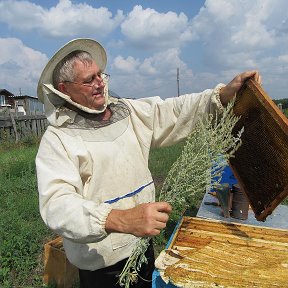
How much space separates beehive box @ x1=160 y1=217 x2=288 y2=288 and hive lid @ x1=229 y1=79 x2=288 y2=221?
256 mm

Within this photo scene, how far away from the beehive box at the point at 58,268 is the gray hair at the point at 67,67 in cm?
216

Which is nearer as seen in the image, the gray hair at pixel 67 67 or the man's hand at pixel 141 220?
the man's hand at pixel 141 220

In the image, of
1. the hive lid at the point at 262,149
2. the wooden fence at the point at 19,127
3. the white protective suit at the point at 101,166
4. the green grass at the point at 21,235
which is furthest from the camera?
the wooden fence at the point at 19,127

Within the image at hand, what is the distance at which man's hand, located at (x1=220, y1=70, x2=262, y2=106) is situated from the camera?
2.34m

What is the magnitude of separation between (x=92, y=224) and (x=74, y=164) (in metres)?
0.60

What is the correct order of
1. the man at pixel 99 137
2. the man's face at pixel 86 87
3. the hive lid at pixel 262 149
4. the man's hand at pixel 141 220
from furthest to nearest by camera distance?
the man's face at pixel 86 87
the man at pixel 99 137
the hive lid at pixel 262 149
the man's hand at pixel 141 220

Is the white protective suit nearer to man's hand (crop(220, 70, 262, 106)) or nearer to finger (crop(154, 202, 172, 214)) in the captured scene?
man's hand (crop(220, 70, 262, 106))

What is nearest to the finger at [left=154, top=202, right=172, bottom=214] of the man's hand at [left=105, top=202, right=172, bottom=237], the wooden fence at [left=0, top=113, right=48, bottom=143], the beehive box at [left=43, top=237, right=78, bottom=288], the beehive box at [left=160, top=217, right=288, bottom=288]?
the man's hand at [left=105, top=202, right=172, bottom=237]

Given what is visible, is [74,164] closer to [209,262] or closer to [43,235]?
[209,262]

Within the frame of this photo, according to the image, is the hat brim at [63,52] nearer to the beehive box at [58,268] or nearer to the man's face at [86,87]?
the man's face at [86,87]

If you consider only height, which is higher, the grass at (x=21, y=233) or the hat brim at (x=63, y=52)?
the hat brim at (x=63, y=52)

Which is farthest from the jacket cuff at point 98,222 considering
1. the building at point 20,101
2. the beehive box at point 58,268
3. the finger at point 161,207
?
the building at point 20,101

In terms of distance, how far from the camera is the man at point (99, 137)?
88.1 inches

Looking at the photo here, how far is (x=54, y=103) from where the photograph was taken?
2.55m
